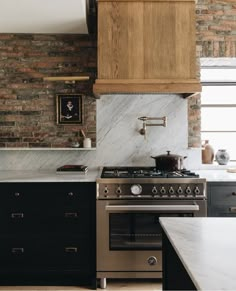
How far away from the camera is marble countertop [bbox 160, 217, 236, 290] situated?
0.87 meters

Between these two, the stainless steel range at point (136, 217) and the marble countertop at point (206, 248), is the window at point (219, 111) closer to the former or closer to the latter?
the stainless steel range at point (136, 217)

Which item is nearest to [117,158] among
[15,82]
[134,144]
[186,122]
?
[134,144]

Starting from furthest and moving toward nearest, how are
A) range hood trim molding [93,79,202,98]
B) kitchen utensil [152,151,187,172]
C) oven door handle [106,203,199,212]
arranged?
kitchen utensil [152,151,187,172] < range hood trim molding [93,79,202,98] < oven door handle [106,203,199,212]

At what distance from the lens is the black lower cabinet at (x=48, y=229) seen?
9.12ft

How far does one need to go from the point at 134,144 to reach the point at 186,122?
624mm

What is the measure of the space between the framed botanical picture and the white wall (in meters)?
0.21

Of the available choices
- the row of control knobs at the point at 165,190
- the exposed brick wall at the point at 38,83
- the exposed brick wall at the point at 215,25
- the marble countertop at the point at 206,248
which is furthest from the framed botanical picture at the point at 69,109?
the marble countertop at the point at 206,248

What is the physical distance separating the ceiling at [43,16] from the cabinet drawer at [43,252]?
202 cm

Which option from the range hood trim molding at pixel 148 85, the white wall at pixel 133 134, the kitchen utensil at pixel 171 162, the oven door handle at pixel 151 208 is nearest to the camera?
the oven door handle at pixel 151 208

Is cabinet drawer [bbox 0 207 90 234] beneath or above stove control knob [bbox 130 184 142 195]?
beneath

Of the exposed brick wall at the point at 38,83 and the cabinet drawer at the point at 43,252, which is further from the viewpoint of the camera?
the exposed brick wall at the point at 38,83

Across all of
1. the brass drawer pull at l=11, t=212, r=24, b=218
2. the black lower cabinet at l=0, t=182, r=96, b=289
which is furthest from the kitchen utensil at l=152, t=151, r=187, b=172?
the brass drawer pull at l=11, t=212, r=24, b=218

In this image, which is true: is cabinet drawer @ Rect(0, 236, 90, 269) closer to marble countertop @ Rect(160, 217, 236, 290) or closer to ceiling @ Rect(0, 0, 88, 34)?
marble countertop @ Rect(160, 217, 236, 290)

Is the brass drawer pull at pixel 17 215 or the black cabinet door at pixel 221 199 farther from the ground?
the black cabinet door at pixel 221 199
